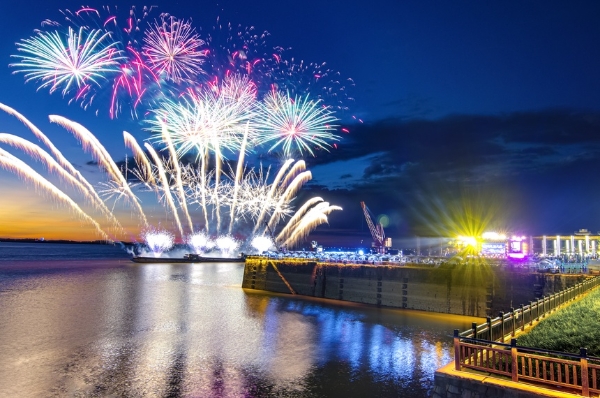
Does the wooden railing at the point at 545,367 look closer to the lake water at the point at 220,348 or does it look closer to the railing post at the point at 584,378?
the railing post at the point at 584,378

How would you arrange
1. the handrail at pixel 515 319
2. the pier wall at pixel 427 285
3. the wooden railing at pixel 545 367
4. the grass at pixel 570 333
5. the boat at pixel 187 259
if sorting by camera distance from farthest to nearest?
the boat at pixel 187 259 → the pier wall at pixel 427 285 → the handrail at pixel 515 319 → the grass at pixel 570 333 → the wooden railing at pixel 545 367

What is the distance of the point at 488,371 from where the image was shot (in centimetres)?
1389

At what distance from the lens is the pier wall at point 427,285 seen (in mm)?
45531

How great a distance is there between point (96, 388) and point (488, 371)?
2157 centimetres

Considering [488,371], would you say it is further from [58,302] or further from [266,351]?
[58,302]

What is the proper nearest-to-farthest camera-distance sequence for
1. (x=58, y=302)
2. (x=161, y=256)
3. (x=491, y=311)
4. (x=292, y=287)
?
(x=491, y=311), (x=58, y=302), (x=292, y=287), (x=161, y=256)

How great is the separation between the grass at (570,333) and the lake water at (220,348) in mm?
8318

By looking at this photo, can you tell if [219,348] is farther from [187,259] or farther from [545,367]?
[187,259]

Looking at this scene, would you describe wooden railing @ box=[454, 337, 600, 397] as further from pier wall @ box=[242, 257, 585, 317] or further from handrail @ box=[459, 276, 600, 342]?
pier wall @ box=[242, 257, 585, 317]

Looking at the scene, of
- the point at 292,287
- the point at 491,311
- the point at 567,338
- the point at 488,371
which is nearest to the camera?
the point at 488,371

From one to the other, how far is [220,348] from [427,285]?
93.1 ft

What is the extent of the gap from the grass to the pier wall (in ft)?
83.5

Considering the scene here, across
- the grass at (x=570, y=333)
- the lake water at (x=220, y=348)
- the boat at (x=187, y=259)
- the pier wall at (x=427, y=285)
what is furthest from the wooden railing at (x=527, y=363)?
the boat at (x=187, y=259)

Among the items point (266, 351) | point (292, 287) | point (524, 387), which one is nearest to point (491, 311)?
point (266, 351)
